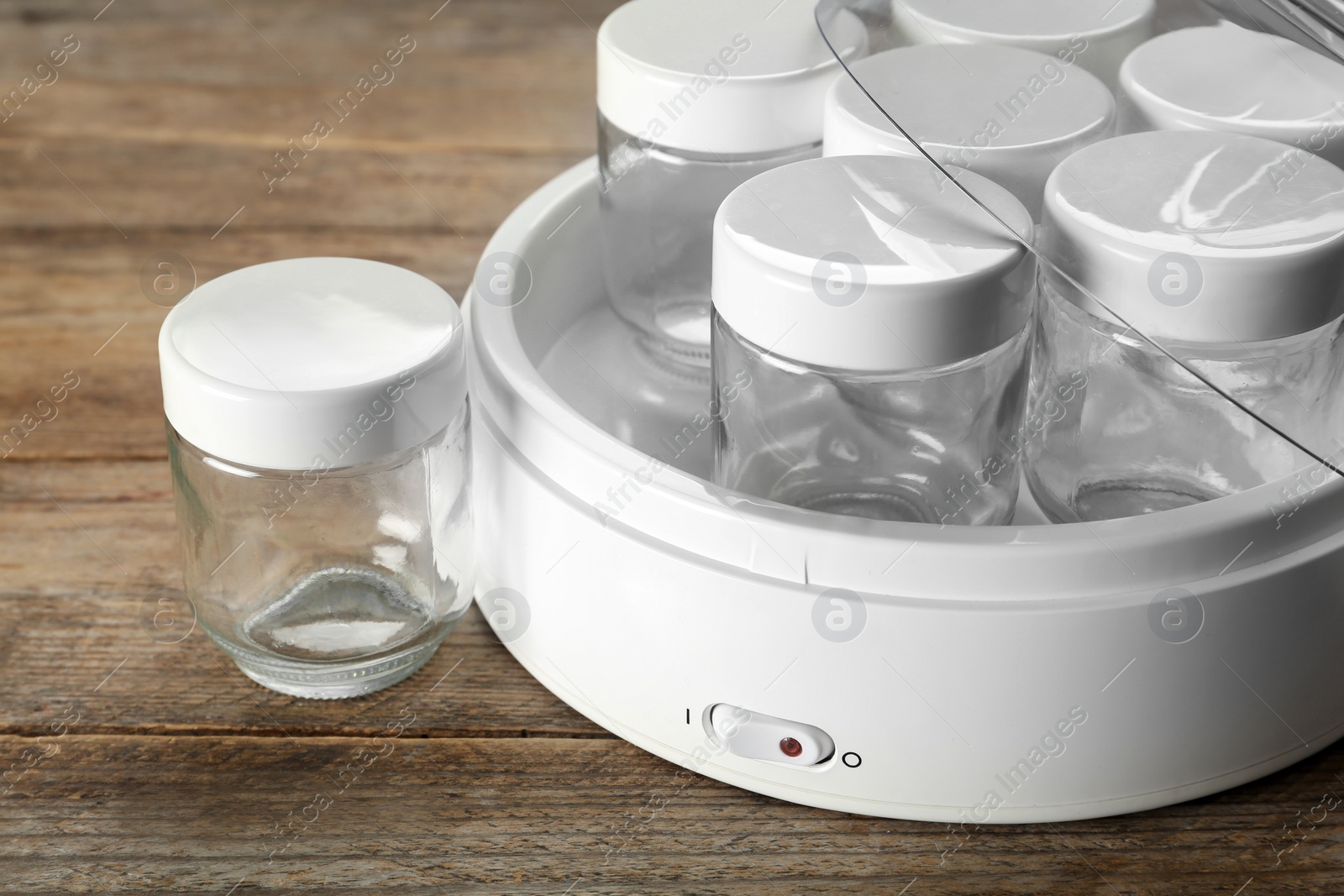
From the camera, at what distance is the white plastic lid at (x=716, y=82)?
0.57m

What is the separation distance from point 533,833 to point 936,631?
15cm

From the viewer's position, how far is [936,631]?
430 mm

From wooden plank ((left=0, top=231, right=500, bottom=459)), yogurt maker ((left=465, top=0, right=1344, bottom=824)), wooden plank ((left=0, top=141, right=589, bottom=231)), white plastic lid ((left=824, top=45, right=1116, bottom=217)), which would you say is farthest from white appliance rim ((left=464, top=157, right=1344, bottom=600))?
wooden plank ((left=0, top=141, right=589, bottom=231))

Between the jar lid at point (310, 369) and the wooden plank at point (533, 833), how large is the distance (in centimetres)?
11

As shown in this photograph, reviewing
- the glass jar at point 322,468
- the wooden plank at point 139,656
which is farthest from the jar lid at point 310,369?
the wooden plank at point 139,656

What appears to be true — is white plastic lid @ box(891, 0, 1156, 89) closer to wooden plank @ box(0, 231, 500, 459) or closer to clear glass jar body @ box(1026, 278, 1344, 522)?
clear glass jar body @ box(1026, 278, 1344, 522)

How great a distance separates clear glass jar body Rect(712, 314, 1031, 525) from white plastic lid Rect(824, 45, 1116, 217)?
6 cm

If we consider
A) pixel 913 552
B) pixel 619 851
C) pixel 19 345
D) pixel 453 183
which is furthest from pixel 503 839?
pixel 453 183

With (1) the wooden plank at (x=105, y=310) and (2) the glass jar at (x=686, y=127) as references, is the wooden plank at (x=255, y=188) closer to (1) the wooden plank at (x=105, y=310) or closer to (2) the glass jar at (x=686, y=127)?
(1) the wooden plank at (x=105, y=310)

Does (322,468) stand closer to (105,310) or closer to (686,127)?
(686,127)

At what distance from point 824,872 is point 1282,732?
16cm

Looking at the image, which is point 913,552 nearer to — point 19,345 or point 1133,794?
point 1133,794

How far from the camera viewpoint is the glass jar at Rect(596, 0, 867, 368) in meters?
0.57

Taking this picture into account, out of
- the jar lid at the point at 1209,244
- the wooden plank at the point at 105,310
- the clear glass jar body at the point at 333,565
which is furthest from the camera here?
the wooden plank at the point at 105,310
